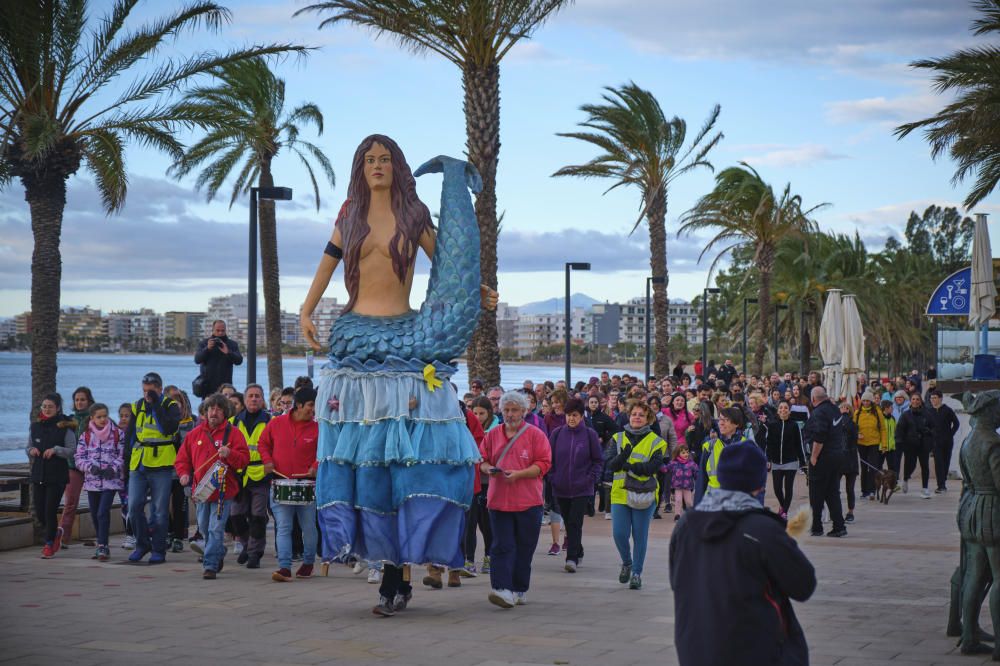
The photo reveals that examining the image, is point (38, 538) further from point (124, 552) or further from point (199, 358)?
point (199, 358)

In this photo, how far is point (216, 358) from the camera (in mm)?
15133

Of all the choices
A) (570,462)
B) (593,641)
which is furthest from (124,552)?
(593,641)

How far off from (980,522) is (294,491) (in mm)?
5703

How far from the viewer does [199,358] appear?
14891 mm

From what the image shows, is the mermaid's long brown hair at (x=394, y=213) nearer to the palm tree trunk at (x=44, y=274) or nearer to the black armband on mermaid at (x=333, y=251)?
the black armband on mermaid at (x=333, y=251)

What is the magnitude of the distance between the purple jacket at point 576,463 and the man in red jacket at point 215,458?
2961 millimetres

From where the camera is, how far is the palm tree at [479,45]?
768 inches

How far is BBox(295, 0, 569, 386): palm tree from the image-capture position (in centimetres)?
1950

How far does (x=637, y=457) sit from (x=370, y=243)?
10.7 ft

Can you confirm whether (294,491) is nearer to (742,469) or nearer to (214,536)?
(214,536)

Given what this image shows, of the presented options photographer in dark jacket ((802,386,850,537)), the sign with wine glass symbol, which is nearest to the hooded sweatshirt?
photographer in dark jacket ((802,386,850,537))

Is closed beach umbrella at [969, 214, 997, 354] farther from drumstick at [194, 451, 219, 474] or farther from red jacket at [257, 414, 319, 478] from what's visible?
drumstick at [194, 451, 219, 474]

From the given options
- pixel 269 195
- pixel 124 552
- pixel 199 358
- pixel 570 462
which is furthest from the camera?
pixel 269 195

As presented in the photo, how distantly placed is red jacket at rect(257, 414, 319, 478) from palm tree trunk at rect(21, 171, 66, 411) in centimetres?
520
